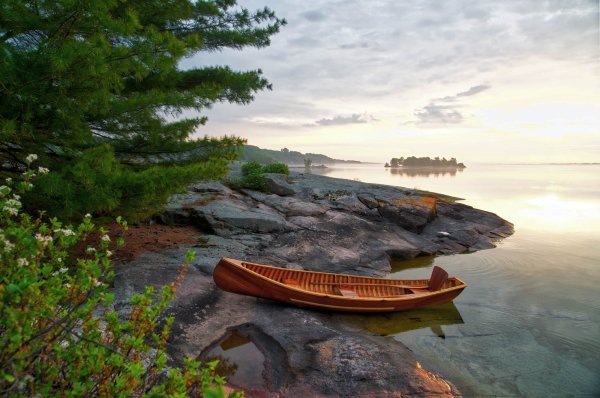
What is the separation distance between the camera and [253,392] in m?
5.32

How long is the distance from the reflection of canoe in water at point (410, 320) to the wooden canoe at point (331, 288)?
0.82ft

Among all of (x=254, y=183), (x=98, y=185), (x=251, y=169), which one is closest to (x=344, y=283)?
(x=98, y=185)

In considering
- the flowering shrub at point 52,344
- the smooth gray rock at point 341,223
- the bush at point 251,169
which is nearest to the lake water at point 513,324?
the smooth gray rock at point 341,223

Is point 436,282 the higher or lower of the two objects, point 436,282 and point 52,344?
the lower

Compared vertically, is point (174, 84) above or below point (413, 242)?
above

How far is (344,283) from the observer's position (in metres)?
9.81

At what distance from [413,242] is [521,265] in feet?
14.4

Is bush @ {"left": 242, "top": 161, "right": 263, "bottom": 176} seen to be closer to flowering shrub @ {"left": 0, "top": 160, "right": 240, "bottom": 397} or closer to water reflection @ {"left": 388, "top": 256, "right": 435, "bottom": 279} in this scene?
water reflection @ {"left": 388, "top": 256, "right": 435, "bottom": 279}

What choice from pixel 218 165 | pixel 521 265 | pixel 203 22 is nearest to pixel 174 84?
pixel 203 22

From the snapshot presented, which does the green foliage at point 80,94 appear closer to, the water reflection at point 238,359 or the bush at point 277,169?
the water reflection at point 238,359

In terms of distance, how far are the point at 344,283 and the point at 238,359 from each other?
4.32m

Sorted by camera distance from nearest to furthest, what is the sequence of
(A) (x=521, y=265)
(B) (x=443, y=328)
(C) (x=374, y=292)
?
(B) (x=443, y=328)
(C) (x=374, y=292)
(A) (x=521, y=265)

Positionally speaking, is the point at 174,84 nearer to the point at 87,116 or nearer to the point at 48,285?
the point at 87,116

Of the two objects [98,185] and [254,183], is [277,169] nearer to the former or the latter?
[254,183]
